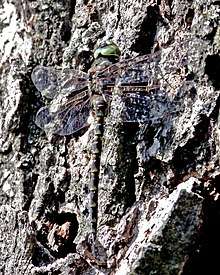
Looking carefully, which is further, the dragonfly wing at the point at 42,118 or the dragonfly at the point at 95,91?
the dragonfly wing at the point at 42,118

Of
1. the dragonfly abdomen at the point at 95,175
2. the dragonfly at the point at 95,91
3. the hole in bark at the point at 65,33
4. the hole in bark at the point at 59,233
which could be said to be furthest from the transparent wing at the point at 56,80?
the hole in bark at the point at 59,233

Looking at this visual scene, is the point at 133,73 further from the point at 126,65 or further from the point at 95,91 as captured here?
the point at 95,91

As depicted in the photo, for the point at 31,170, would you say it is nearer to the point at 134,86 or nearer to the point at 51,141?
the point at 51,141

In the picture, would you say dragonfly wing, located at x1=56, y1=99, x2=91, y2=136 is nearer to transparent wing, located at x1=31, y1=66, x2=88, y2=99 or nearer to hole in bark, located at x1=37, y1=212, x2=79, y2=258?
transparent wing, located at x1=31, y1=66, x2=88, y2=99

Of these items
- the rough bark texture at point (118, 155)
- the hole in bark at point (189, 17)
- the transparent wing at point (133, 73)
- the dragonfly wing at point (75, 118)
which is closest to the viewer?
the rough bark texture at point (118, 155)

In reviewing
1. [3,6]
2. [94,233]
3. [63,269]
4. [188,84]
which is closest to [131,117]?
[188,84]

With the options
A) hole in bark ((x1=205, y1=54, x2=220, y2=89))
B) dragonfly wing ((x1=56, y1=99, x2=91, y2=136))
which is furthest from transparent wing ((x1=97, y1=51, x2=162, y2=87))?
hole in bark ((x1=205, y1=54, x2=220, y2=89))

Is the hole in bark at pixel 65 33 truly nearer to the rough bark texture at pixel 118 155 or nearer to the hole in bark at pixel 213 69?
the rough bark texture at pixel 118 155
